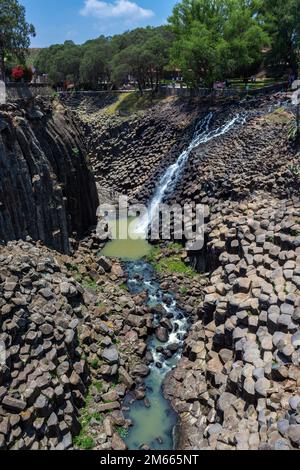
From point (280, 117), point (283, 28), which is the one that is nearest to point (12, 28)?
point (280, 117)

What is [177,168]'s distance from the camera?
33469 millimetres

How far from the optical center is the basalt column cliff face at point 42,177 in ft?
68.1

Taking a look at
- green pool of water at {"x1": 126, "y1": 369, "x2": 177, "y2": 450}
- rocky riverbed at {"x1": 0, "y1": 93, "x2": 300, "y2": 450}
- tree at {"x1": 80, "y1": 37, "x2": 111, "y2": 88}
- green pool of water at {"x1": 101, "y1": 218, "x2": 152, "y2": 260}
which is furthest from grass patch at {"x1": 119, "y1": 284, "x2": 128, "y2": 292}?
tree at {"x1": 80, "y1": 37, "x2": 111, "y2": 88}

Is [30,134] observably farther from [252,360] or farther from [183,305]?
[252,360]

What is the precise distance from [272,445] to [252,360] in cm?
325

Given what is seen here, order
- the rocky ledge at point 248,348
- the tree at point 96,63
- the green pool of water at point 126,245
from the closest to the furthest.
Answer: the rocky ledge at point 248,348 → the green pool of water at point 126,245 → the tree at point 96,63

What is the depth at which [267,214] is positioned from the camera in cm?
2084

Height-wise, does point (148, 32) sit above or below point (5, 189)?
above

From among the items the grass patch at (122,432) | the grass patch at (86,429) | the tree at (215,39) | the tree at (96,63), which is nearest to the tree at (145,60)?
the tree at (215,39)

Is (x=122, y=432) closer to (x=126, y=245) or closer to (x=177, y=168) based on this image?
(x=126, y=245)

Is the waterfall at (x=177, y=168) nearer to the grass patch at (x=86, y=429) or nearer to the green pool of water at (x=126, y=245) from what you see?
the green pool of water at (x=126, y=245)

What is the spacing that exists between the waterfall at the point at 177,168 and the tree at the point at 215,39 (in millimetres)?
7215

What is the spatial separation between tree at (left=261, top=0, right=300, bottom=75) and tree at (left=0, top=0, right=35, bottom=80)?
27096 millimetres

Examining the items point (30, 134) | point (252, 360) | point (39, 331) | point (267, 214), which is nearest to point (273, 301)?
point (252, 360)
